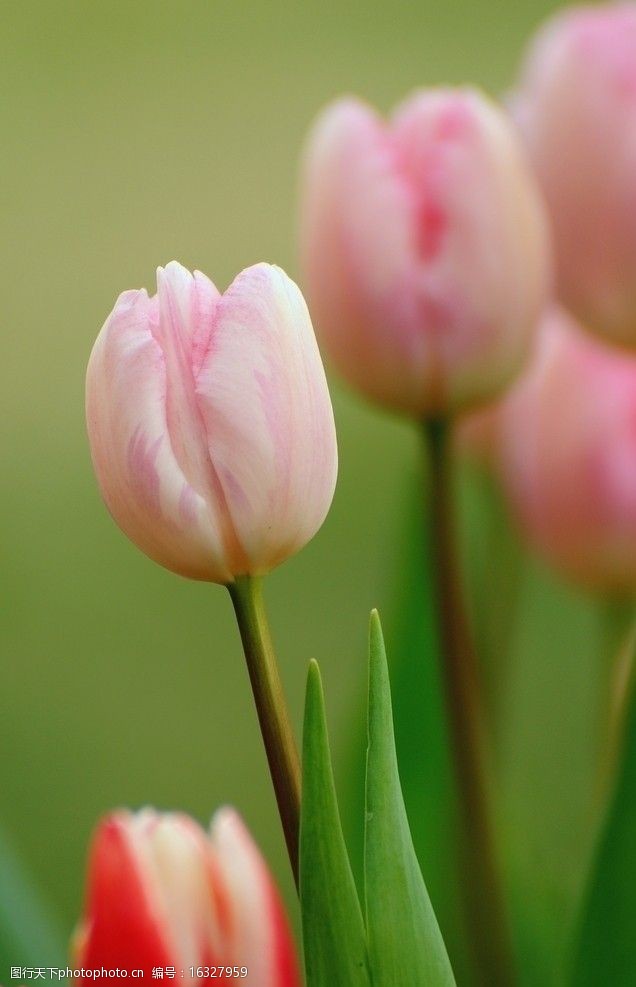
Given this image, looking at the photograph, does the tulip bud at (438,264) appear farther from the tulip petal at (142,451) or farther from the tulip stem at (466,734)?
the tulip petal at (142,451)

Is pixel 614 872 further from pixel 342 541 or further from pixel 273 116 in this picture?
pixel 273 116

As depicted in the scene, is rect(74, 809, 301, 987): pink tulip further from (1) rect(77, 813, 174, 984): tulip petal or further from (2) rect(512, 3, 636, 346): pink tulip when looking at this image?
(2) rect(512, 3, 636, 346): pink tulip

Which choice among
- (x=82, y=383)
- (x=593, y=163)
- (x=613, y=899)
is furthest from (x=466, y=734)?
(x=82, y=383)

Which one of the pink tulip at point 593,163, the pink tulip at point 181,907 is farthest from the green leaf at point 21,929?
the pink tulip at point 593,163

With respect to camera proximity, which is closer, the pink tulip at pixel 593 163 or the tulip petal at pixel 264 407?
the tulip petal at pixel 264 407

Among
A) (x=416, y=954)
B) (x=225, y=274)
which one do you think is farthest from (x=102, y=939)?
(x=225, y=274)

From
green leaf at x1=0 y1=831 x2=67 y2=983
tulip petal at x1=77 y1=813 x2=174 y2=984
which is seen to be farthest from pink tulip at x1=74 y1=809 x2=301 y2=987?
green leaf at x1=0 y1=831 x2=67 y2=983
